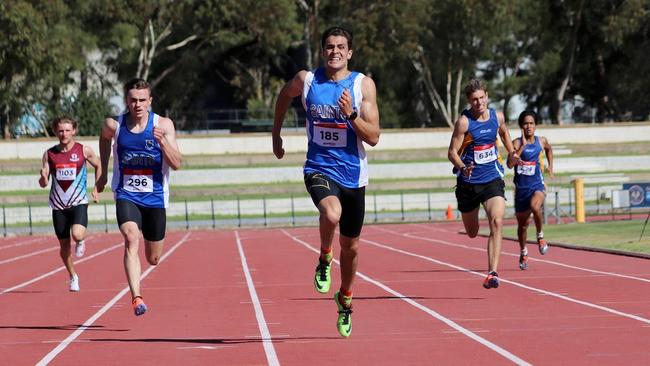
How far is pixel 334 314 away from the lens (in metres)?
12.6

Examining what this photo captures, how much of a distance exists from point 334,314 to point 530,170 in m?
7.57

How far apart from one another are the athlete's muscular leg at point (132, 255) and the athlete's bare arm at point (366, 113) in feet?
8.71

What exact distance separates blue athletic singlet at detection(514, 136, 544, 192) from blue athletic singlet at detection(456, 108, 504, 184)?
4614mm

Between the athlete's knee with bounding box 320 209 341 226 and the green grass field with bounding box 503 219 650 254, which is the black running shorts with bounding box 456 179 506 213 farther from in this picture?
the green grass field with bounding box 503 219 650 254

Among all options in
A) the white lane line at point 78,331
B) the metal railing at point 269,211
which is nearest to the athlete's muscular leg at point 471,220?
the white lane line at point 78,331

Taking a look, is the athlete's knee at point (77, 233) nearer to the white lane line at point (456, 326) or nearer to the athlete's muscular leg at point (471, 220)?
the white lane line at point (456, 326)

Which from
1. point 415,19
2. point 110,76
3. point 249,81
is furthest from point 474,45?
point 110,76

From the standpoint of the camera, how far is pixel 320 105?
32.3 ft

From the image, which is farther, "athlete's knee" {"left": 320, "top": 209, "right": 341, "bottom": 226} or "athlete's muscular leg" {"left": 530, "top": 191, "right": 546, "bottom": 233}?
"athlete's muscular leg" {"left": 530, "top": 191, "right": 546, "bottom": 233}

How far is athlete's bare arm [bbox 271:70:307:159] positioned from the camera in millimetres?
10008

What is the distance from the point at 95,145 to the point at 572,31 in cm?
2905

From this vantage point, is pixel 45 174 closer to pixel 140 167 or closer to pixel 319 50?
pixel 140 167

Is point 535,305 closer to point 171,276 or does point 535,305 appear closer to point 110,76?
point 171,276

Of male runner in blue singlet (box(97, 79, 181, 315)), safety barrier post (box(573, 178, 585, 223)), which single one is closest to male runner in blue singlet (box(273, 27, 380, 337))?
male runner in blue singlet (box(97, 79, 181, 315))
